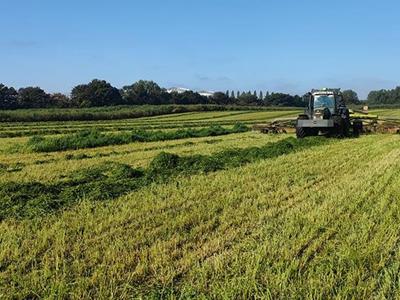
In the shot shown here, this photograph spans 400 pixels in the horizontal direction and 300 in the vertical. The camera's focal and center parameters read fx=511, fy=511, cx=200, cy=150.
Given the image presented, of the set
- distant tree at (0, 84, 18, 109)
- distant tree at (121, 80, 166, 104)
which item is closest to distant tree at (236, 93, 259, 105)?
distant tree at (121, 80, 166, 104)

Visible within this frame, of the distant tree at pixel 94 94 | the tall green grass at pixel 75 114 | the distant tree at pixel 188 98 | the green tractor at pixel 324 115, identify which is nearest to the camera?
the green tractor at pixel 324 115

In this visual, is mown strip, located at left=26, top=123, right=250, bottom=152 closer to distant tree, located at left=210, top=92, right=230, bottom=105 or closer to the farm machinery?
the farm machinery

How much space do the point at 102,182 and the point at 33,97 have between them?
269ft

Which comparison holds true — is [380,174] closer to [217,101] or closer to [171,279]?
[171,279]

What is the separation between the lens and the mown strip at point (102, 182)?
838 centimetres

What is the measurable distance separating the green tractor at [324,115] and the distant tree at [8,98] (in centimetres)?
6540

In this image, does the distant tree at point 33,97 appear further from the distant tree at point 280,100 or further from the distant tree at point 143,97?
the distant tree at point 280,100

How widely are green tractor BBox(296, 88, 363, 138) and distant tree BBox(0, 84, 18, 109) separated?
6540 centimetres

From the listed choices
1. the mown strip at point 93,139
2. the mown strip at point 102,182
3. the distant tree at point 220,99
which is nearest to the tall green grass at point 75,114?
the mown strip at point 93,139

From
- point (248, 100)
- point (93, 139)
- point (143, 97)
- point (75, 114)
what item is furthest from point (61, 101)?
point (93, 139)

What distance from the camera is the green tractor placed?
22.5 m

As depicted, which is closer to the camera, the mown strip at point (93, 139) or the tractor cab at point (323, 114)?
the mown strip at point (93, 139)

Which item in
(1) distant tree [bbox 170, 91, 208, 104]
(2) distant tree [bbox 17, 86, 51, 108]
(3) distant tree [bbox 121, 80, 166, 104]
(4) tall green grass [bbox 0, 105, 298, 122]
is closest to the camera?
(4) tall green grass [bbox 0, 105, 298, 122]

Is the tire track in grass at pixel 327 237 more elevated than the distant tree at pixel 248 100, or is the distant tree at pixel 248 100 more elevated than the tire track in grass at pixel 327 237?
the tire track in grass at pixel 327 237
